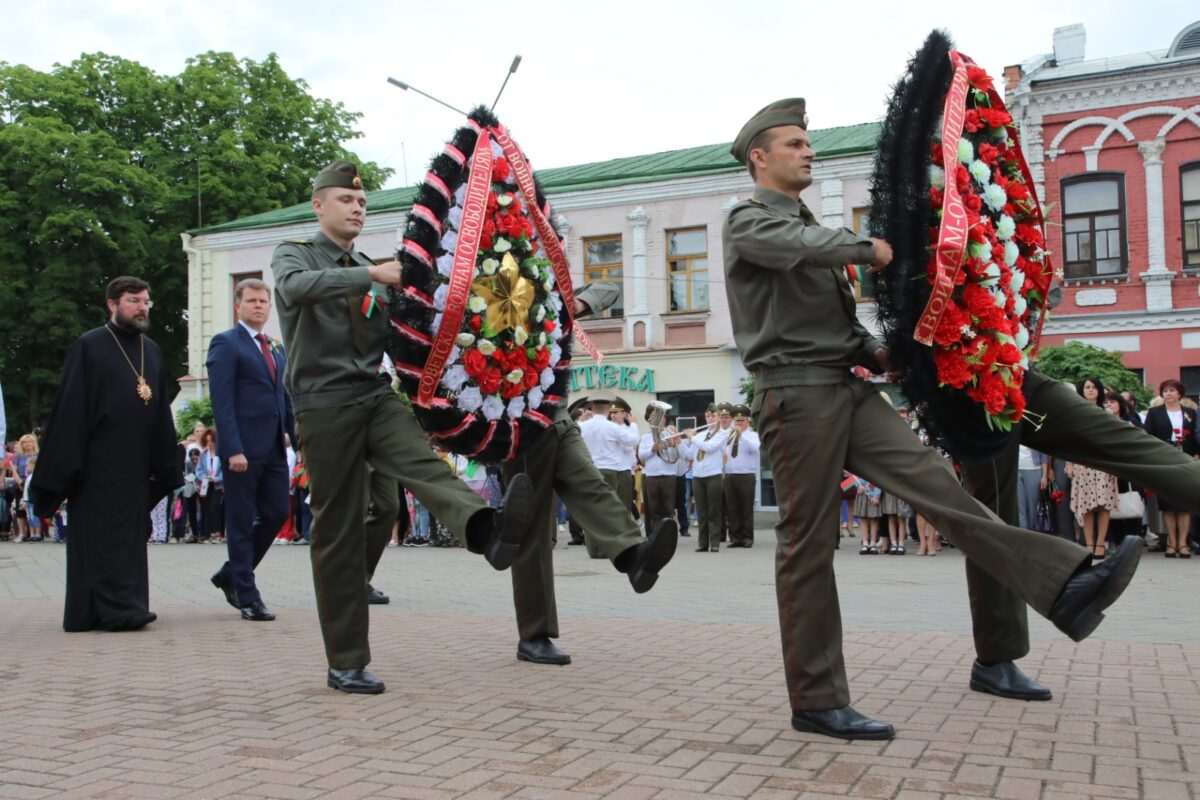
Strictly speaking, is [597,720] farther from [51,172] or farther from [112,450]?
[51,172]

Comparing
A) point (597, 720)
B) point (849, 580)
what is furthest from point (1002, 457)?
point (849, 580)

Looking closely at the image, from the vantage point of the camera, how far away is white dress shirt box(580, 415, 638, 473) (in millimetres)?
17562

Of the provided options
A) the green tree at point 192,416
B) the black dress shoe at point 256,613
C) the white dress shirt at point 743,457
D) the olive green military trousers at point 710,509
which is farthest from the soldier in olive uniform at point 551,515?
the green tree at point 192,416

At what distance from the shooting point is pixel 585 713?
483 centimetres

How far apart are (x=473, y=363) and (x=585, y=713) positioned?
5.46 feet

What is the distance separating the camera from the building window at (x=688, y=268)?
29875 millimetres

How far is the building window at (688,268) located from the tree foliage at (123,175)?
15.8 m

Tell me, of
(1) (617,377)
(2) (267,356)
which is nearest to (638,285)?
(1) (617,377)

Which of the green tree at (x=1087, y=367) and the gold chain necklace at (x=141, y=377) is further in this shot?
the green tree at (x=1087, y=367)

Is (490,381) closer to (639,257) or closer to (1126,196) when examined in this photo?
(1126,196)

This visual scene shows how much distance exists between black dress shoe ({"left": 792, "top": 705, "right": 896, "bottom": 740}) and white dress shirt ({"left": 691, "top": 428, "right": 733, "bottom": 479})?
40.9 feet

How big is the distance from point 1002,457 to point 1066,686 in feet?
3.39

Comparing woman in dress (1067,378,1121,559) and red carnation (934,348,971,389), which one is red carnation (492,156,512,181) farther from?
woman in dress (1067,378,1121,559)

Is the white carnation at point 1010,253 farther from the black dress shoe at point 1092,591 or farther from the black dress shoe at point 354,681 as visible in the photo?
the black dress shoe at point 354,681
